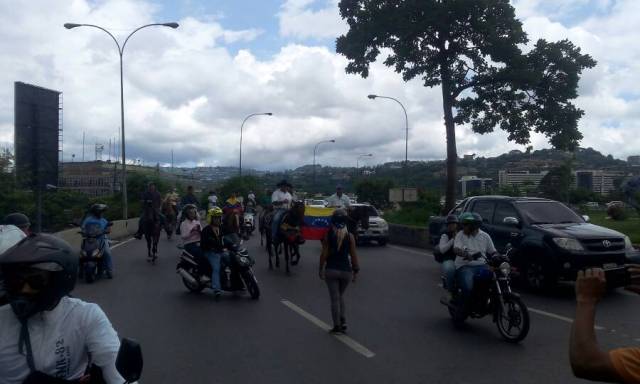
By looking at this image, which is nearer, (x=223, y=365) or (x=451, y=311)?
(x=223, y=365)

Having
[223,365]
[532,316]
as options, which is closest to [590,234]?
[532,316]

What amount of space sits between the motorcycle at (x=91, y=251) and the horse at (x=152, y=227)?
11.4 feet

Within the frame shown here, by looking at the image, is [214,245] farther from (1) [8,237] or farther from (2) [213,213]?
(1) [8,237]

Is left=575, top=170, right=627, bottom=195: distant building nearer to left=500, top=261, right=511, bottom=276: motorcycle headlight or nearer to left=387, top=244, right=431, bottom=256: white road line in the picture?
left=387, top=244, right=431, bottom=256: white road line

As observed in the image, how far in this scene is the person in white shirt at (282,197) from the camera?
17734mm

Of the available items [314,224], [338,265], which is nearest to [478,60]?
[314,224]

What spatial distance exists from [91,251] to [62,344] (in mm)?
11564

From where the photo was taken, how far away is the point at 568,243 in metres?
12.0

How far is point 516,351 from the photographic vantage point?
794 centimetres

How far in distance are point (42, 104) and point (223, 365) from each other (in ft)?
51.6

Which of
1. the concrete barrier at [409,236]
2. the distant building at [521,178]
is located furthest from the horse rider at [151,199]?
the distant building at [521,178]

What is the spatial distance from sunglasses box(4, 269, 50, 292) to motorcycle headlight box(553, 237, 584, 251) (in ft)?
35.0

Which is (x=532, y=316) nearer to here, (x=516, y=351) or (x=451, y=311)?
(x=451, y=311)

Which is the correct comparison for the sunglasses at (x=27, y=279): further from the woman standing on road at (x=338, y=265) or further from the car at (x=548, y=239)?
the car at (x=548, y=239)
